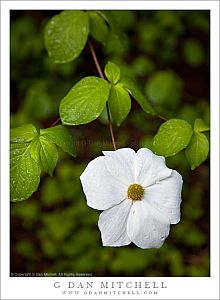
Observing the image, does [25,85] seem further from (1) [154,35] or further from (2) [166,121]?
(2) [166,121]

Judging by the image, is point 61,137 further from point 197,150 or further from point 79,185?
point 79,185

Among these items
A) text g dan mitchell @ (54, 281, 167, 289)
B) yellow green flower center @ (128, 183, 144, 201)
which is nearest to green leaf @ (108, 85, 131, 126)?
yellow green flower center @ (128, 183, 144, 201)

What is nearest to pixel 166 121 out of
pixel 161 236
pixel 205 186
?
pixel 161 236

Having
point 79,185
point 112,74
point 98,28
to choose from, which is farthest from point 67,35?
point 79,185

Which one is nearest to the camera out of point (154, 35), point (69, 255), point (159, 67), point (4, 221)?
point (4, 221)

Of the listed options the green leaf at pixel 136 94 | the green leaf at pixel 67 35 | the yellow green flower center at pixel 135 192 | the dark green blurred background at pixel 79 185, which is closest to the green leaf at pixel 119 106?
the green leaf at pixel 136 94

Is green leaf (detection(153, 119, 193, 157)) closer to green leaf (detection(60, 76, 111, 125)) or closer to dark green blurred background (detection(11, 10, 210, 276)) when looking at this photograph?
green leaf (detection(60, 76, 111, 125))
